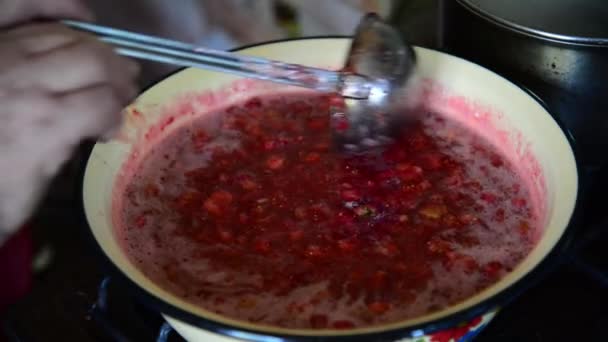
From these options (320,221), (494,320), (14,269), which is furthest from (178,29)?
(494,320)

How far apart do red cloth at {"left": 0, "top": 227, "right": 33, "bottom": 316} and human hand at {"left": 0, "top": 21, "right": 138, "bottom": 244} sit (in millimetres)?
721

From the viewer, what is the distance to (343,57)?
4.37 feet

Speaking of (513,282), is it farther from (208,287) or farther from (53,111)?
(53,111)

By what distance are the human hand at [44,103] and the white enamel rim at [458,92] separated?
129 mm

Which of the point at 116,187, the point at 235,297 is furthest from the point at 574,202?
the point at 116,187

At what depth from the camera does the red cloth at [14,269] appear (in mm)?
1494

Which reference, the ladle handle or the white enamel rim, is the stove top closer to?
the white enamel rim

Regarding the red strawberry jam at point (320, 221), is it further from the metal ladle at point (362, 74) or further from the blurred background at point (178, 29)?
the blurred background at point (178, 29)

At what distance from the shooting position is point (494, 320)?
101 cm

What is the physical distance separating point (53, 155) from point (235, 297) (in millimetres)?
310

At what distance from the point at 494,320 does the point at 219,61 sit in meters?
0.55

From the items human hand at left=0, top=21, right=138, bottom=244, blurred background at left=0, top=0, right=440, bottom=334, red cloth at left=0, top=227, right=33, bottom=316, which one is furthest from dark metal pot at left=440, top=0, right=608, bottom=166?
red cloth at left=0, top=227, right=33, bottom=316

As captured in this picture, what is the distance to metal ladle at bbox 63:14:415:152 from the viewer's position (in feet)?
3.36

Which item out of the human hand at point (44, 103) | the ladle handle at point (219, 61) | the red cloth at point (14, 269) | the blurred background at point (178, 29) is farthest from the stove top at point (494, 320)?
the red cloth at point (14, 269)
